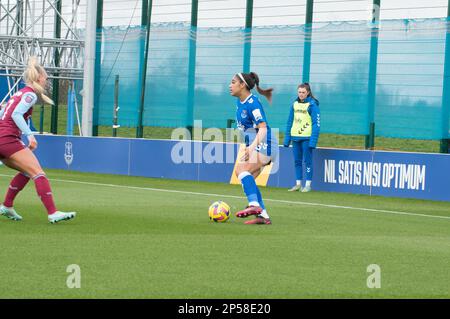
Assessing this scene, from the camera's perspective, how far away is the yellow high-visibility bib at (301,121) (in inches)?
813

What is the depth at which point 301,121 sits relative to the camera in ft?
68.1

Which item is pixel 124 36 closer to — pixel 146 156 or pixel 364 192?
pixel 146 156

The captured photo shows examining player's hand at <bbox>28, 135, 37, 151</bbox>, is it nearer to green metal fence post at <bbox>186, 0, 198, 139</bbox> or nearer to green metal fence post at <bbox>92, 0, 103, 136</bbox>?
green metal fence post at <bbox>186, 0, 198, 139</bbox>

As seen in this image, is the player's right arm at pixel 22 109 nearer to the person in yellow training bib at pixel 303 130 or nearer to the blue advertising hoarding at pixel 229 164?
the blue advertising hoarding at pixel 229 164

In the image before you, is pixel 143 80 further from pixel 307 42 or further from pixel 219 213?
pixel 219 213

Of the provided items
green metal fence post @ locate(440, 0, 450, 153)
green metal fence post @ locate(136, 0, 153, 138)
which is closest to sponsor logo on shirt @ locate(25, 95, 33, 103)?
green metal fence post @ locate(440, 0, 450, 153)

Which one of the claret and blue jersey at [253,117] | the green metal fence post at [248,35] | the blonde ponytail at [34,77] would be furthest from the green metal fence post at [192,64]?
the blonde ponytail at [34,77]

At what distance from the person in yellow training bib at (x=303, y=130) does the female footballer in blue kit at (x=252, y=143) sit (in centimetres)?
709

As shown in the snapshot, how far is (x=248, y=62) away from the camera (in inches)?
942

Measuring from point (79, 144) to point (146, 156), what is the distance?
2.51 meters

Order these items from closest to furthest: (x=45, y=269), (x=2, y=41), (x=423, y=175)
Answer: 1. (x=45, y=269)
2. (x=423, y=175)
3. (x=2, y=41)

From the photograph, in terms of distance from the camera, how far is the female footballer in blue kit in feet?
42.4

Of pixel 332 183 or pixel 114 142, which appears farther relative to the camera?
pixel 114 142
